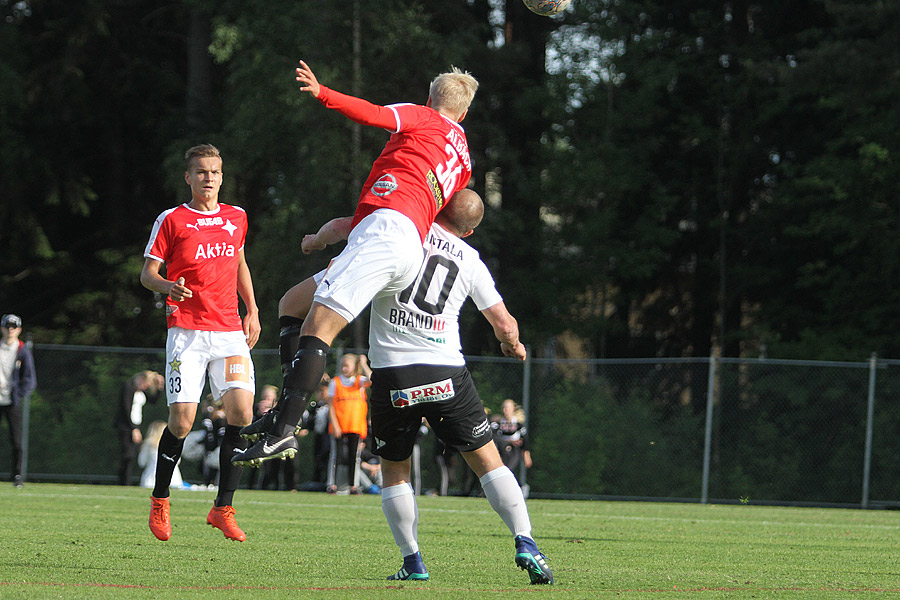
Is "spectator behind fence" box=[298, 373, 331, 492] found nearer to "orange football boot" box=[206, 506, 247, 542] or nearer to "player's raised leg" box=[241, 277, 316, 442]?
"orange football boot" box=[206, 506, 247, 542]

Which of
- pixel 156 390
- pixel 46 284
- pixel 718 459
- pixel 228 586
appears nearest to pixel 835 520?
pixel 718 459

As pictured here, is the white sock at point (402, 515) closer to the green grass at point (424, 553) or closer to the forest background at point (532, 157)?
the green grass at point (424, 553)

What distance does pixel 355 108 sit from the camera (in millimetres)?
5586

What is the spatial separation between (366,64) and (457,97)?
19.0 meters

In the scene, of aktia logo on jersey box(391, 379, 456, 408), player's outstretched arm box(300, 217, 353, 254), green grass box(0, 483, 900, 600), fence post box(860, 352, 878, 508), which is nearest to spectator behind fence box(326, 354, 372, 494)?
green grass box(0, 483, 900, 600)

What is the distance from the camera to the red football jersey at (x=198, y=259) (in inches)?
291

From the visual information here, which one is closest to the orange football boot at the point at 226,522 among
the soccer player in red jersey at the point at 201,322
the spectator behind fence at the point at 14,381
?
the soccer player in red jersey at the point at 201,322

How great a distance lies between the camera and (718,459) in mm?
19875

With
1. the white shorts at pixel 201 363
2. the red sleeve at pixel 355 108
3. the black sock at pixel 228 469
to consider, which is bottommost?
the black sock at pixel 228 469

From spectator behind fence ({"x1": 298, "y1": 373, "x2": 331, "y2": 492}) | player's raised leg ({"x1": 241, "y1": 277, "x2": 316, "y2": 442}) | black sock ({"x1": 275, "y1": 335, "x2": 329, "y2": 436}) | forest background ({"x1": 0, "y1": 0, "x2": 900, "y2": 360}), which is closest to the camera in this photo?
black sock ({"x1": 275, "y1": 335, "x2": 329, "y2": 436})

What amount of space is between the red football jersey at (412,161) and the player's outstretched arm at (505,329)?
19.3 inches

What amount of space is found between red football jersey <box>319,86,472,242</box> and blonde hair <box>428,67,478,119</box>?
0.42 feet

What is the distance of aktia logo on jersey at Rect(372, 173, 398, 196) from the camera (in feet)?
19.0

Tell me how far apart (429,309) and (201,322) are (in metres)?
2.39
